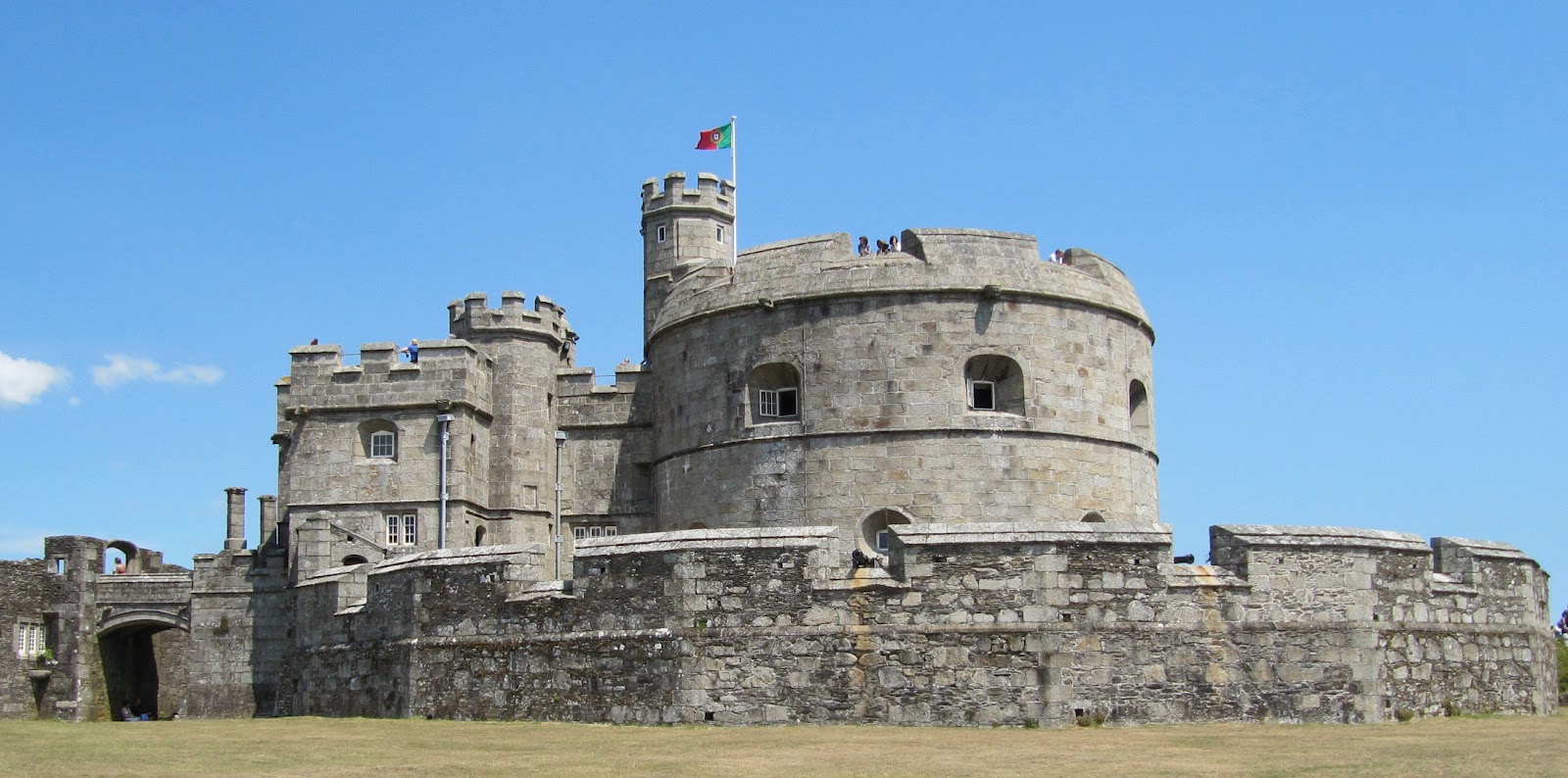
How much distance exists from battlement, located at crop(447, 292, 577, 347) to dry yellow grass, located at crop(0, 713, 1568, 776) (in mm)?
15592

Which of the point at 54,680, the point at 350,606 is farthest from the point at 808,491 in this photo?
the point at 54,680

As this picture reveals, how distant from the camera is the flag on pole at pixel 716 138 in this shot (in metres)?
41.3

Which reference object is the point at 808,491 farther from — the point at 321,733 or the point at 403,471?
the point at 321,733

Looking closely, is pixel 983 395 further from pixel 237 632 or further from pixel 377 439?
pixel 237 632

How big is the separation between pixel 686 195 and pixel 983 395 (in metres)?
12.4

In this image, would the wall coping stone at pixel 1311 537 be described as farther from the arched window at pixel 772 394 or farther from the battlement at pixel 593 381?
the battlement at pixel 593 381

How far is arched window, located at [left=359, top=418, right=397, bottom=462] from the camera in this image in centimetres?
3478

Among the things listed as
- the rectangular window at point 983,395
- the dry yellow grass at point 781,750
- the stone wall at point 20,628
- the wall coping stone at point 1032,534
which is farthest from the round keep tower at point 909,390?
the stone wall at point 20,628

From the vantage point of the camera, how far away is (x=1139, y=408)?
110 feet

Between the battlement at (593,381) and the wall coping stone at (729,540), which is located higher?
the battlement at (593,381)

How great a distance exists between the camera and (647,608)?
2228 centimetres

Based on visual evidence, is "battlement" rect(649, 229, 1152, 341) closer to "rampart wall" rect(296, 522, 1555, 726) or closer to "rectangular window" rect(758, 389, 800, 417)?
"rectangular window" rect(758, 389, 800, 417)

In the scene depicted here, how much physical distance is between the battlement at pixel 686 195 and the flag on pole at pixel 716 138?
2.20 ft

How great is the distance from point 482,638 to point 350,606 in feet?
15.0
